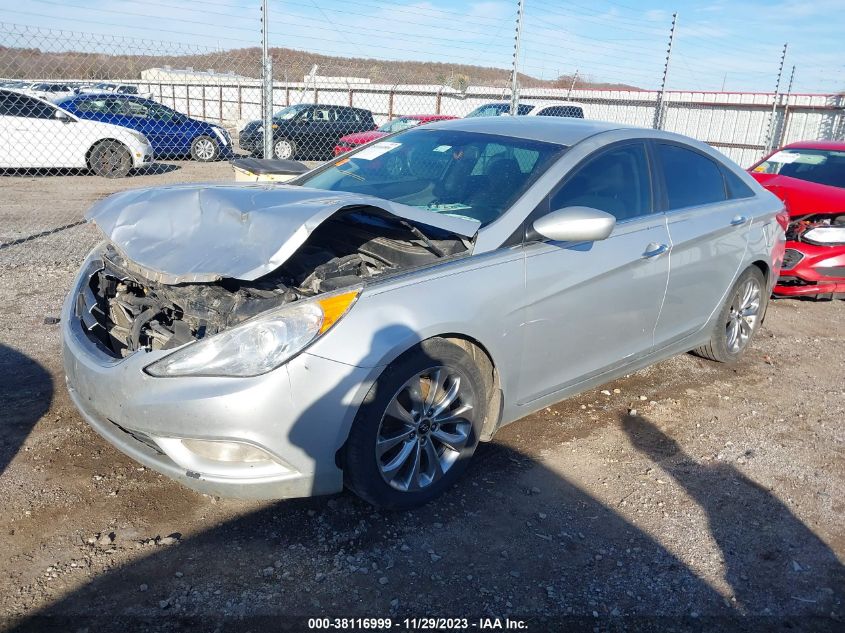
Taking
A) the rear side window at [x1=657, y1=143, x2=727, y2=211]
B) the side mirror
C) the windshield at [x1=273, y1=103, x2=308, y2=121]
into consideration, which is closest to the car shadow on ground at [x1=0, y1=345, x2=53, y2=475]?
the side mirror

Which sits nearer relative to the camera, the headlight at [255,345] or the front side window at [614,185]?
the headlight at [255,345]

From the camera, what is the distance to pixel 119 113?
1520cm

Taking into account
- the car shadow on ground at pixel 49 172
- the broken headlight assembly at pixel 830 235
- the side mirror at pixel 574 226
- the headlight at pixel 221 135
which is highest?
the side mirror at pixel 574 226

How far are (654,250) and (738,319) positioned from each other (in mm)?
1546

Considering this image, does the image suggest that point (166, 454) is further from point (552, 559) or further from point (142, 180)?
point (142, 180)

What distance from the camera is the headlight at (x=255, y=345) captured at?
8.58ft

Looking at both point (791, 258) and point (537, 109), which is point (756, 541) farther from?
point (537, 109)

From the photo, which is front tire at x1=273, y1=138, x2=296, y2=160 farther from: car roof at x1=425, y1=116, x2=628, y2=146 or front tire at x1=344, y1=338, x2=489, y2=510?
front tire at x1=344, y1=338, x2=489, y2=510

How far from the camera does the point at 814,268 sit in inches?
251

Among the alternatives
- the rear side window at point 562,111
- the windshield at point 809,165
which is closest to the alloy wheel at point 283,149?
the rear side window at point 562,111

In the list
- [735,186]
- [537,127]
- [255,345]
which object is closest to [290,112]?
[735,186]

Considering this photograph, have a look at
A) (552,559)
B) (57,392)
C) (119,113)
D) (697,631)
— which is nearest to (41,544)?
(57,392)

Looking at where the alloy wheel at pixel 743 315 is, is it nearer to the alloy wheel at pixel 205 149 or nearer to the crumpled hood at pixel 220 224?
the crumpled hood at pixel 220 224

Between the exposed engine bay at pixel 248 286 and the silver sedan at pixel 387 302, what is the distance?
→ 0.01 metres
